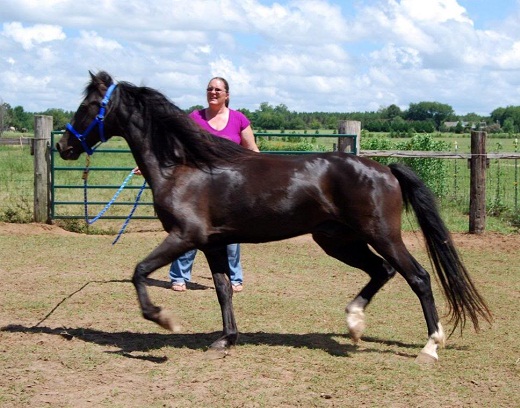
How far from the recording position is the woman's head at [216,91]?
7098 millimetres

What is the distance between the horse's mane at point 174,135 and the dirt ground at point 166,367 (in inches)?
58.3

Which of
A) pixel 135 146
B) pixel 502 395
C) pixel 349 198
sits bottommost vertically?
pixel 502 395

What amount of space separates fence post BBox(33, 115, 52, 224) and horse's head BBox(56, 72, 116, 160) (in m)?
6.71

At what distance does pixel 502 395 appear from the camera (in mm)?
4750

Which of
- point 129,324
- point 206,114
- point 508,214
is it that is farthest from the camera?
point 508,214

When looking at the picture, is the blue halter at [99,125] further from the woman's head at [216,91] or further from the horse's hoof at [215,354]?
the horse's hoof at [215,354]

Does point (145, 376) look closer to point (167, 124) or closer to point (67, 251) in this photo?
point (167, 124)

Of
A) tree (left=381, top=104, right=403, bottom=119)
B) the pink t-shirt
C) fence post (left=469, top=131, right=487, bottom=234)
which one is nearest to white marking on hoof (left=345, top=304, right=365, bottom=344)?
the pink t-shirt

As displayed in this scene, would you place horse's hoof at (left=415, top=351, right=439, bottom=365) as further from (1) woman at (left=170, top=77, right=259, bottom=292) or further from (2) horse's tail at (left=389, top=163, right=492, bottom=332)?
(1) woman at (left=170, top=77, right=259, bottom=292)

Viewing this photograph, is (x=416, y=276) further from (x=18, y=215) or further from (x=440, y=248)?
(x=18, y=215)

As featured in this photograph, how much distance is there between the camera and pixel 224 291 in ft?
19.5

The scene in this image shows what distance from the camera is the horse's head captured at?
5902 mm

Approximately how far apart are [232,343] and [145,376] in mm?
956

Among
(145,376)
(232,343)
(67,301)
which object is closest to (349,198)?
(232,343)
